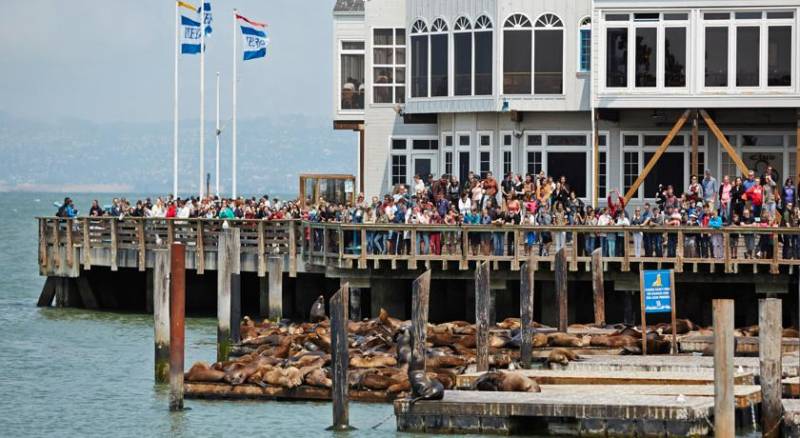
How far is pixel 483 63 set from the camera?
49.4 meters

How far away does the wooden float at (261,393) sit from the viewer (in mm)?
33406

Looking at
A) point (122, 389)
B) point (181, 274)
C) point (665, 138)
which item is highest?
point (665, 138)

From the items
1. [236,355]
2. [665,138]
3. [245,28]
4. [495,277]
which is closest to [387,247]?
[495,277]

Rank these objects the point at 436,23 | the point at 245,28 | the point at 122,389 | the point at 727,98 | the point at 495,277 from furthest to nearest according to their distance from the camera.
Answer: the point at 245,28 < the point at 436,23 < the point at 727,98 < the point at 495,277 < the point at 122,389

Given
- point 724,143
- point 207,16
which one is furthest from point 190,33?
point 724,143

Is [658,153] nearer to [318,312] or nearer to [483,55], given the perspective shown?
[483,55]

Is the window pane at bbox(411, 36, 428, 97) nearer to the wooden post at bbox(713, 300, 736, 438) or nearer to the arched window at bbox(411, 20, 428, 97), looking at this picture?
the arched window at bbox(411, 20, 428, 97)

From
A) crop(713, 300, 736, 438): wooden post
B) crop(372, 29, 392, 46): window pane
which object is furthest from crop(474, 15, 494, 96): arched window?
crop(713, 300, 736, 438): wooden post

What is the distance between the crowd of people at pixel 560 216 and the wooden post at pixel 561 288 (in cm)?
233

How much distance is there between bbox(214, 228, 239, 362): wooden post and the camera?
3966cm

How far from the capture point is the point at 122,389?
37719 millimetres

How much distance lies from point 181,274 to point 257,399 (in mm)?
2902

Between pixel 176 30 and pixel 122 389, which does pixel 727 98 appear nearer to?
pixel 122 389

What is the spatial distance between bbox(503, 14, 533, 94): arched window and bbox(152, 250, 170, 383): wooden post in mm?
15457
